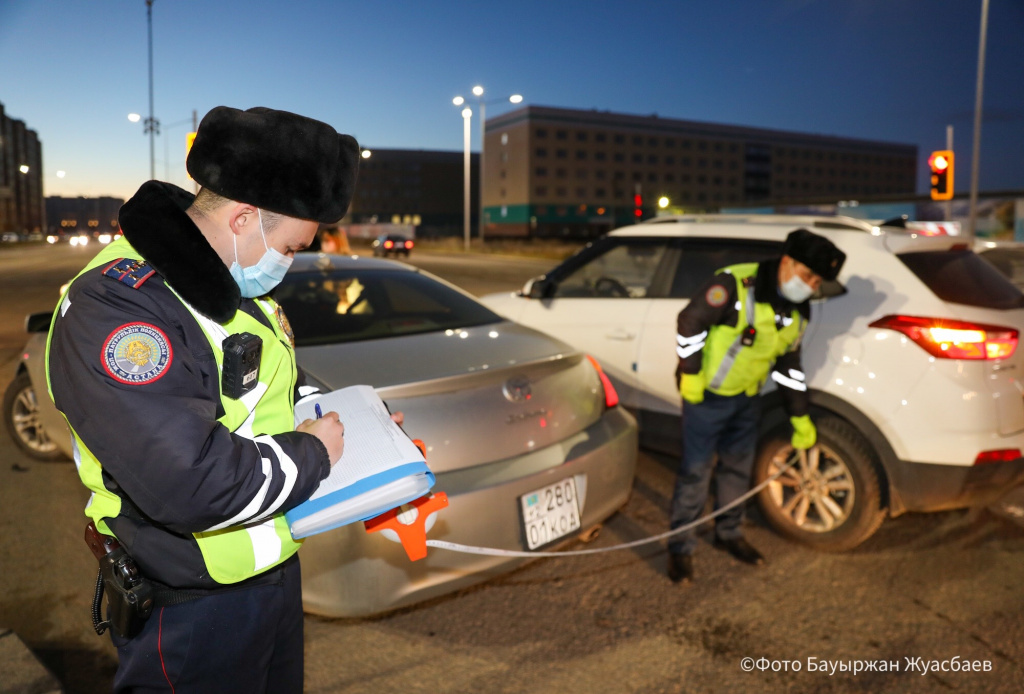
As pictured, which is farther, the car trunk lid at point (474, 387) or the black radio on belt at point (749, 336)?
the black radio on belt at point (749, 336)

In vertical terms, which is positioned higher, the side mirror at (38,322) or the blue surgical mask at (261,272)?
the blue surgical mask at (261,272)

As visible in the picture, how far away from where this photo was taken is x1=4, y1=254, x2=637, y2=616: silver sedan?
2826 mm

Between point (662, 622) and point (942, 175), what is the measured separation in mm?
17757

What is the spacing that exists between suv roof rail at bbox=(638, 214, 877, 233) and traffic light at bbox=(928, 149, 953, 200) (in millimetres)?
14839

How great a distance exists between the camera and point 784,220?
5.11 meters

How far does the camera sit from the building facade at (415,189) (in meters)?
123

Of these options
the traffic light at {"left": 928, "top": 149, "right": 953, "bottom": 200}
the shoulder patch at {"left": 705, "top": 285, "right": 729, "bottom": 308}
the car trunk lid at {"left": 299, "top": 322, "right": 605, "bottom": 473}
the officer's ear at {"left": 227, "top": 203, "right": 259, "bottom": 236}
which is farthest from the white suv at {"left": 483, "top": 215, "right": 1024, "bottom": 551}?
the traffic light at {"left": 928, "top": 149, "right": 953, "bottom": 200}

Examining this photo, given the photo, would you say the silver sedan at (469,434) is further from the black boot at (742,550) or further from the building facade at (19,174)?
the building facade at (19,174)

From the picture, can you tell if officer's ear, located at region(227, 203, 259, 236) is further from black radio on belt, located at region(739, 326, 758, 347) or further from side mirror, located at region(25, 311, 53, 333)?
side mirror, located at region(25, 311, 53, 333)

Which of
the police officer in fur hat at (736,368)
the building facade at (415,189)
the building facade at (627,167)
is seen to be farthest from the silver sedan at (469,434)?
the building facade at (415,189)

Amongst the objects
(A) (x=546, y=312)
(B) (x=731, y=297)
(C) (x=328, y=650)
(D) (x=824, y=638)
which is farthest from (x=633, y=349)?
(C) (x=328, y=650)

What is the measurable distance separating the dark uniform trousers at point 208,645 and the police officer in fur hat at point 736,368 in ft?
8.34

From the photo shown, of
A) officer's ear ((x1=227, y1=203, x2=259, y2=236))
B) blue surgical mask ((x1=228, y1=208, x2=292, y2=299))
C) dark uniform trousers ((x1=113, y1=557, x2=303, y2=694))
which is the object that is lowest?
dark uniform trousers ((x1=113, y1=557, x2=303, y2=694))

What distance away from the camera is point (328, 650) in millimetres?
3256
